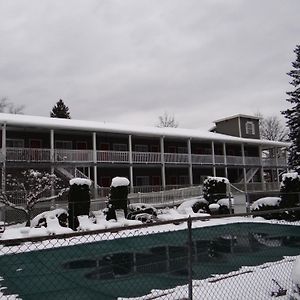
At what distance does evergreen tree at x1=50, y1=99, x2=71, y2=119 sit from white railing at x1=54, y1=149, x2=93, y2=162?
35.9 meters

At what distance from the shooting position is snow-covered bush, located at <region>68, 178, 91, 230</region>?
1895cm

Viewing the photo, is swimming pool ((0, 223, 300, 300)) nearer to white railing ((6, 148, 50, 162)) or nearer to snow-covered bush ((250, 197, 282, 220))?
snow-covered bush ((250, 197, 282, 220))

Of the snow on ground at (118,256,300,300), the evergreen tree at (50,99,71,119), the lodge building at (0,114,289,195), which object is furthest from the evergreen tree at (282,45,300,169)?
the evergreen tree at (50,99,71,119)

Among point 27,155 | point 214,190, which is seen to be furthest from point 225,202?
point 27,155

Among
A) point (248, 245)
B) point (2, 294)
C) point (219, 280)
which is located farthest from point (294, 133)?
point (2, 294)

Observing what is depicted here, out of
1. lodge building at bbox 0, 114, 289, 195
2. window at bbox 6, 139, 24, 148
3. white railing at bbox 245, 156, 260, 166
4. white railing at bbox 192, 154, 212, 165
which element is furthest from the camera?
white railing at bbox 245, 156, 260, 166

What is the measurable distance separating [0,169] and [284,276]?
22879 mm

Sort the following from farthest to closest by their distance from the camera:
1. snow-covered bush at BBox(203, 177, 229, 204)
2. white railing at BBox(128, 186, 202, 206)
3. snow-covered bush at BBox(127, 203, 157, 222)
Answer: white railing at BBox(128, 186, 202, 206) < snow-covered bush at BBox(203, 177, 229, 204) < snow-covered bush at BBox(127, 203, 157, 222)

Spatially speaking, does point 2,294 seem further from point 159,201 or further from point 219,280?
point 159,201

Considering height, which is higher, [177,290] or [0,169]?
[0,169]

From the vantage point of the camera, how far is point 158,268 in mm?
9156

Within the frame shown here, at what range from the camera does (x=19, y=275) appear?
920 centimetres

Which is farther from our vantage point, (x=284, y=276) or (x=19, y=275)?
(x=19, y=275)

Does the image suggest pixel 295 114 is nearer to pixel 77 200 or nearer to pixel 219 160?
pixel 219 160
